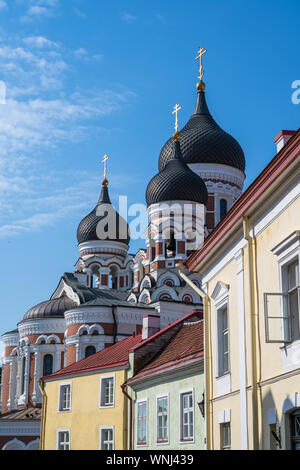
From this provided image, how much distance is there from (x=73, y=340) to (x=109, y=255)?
42.7 ft

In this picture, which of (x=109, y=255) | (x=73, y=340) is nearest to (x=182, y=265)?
(x=73, y=340)

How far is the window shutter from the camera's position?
34.1 feet

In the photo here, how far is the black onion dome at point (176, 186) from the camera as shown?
45938 mm

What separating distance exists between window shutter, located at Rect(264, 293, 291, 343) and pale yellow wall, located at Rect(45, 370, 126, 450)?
11850 millimetres

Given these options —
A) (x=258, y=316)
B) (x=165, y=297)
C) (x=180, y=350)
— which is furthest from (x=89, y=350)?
(x=258, y=316)

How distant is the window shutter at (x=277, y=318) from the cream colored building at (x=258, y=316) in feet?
0.05

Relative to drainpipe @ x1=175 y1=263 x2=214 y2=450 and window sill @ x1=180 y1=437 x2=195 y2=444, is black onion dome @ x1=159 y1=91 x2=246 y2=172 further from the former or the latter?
drainpipe @ x1=175 y1=263 x2=214 y2=450

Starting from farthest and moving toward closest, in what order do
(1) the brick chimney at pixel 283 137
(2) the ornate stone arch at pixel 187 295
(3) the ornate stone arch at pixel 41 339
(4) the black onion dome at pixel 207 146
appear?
(4) the black onion dome at pixel 207 146 < (3) the ornate stone arch at pixel 41 339 < (2) the ornate stone arch at pixel 187 295 < (1) the brick chimney at pixel 283 137

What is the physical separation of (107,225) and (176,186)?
12.7 m

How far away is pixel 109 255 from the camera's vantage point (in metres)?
55.1

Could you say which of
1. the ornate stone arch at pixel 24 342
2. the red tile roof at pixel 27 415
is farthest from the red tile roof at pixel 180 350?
the ornate stone arch at pixel 24 342

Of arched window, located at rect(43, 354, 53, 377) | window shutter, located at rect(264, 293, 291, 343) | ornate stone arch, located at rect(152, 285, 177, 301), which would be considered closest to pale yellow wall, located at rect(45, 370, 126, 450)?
window shutter, located at rect(264, 293, 291, 343)

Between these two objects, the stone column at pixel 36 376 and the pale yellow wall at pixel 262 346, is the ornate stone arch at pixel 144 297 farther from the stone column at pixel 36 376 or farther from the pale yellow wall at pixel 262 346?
the pale yellow wall at pixel 262 346
